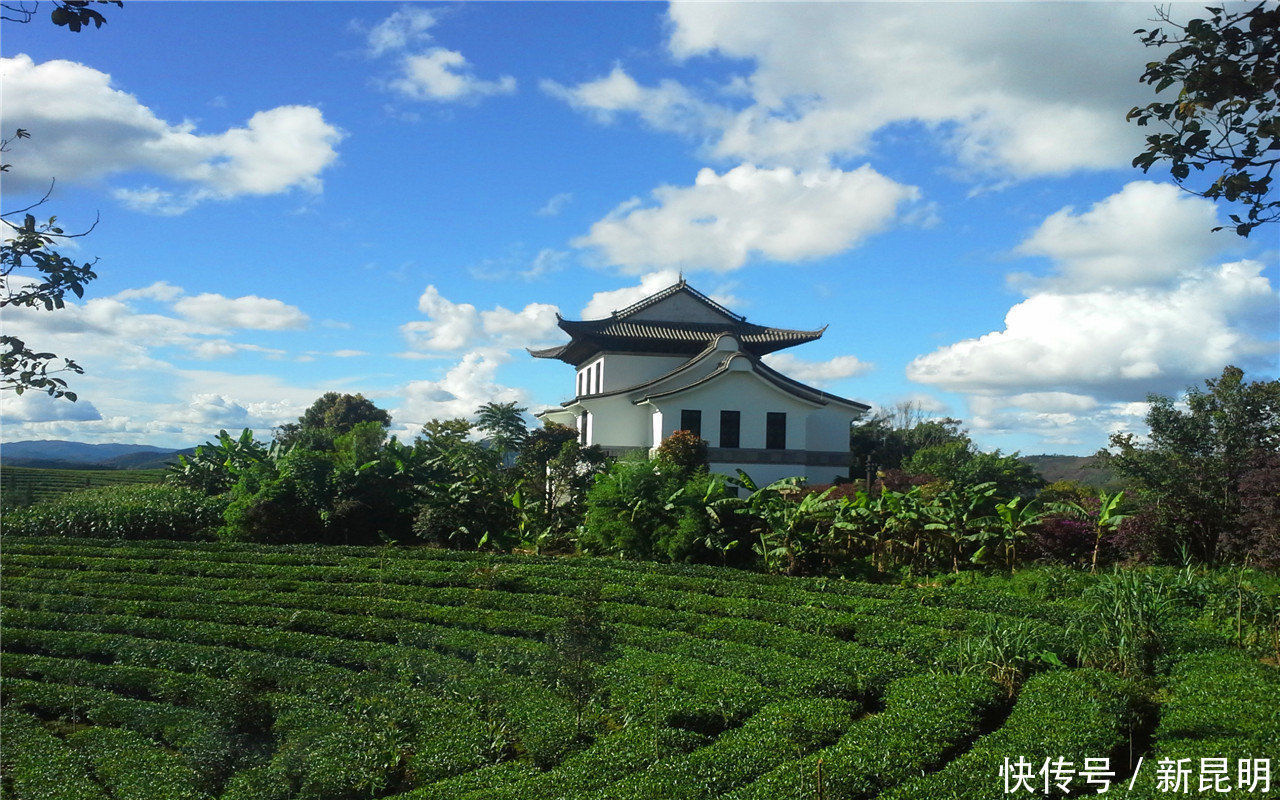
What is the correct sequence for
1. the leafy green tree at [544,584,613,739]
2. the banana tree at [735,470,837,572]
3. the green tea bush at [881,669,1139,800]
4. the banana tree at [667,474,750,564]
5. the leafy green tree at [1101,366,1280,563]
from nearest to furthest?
the green tea bush at [881,669,1139,800], the leafy green tree at [544,584,613,739], the leafy green tree at [1101,366,1280,563], the banana tree at [735,470,837,572], the banana tree at [667,474,750,564]

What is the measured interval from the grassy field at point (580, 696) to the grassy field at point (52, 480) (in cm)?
607

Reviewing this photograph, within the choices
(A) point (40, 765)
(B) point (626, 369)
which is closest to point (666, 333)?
(B) point (626, 369)

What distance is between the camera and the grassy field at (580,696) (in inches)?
214

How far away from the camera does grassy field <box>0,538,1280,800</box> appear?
543 centimetres

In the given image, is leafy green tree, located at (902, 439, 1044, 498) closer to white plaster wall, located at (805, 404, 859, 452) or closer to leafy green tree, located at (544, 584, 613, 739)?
white plaster wall, located at (805, 404, 859, 452)

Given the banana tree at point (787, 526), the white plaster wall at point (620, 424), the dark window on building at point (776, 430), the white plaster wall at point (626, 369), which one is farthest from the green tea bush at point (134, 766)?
the white plaster wall at point (626, 369)

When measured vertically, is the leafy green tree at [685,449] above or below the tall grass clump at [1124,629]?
above

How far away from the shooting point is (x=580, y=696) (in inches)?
265

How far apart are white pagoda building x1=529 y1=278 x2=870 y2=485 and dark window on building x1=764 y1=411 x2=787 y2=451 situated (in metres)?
0.03

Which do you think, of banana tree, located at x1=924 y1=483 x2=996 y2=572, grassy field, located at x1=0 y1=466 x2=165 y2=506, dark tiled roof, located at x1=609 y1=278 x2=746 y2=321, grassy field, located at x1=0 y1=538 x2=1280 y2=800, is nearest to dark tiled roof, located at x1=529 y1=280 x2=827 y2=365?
dark tiled roof, located at x1=609 y1=278 x2=746 y2=321

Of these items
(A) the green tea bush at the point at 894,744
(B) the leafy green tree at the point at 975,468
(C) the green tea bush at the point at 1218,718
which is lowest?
(A) the green tea bush at the point at 894,744

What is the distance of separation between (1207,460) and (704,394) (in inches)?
667

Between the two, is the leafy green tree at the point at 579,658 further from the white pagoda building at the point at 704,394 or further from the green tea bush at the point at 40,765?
the white pagoda building at the point at 704,394

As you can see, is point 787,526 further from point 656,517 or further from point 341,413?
point 341,413
